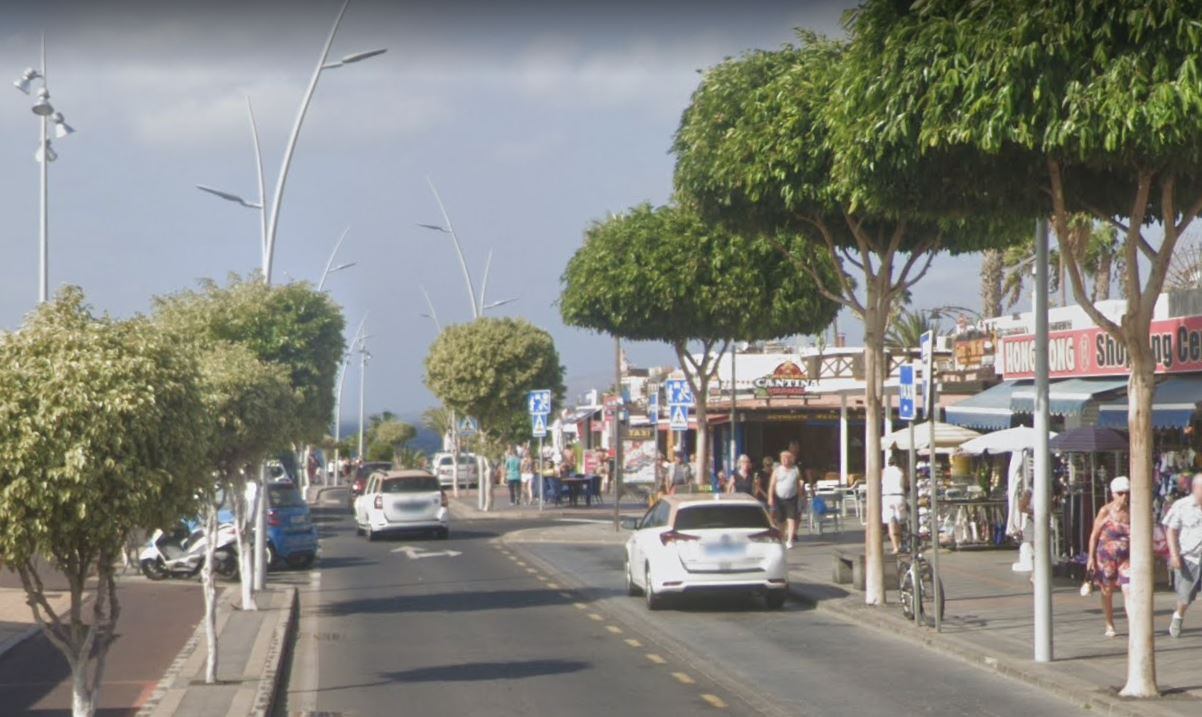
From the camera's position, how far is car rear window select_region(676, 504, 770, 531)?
2177cm

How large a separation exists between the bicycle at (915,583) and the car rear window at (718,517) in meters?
2.36

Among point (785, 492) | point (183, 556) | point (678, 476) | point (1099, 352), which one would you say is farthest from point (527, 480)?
point (1099, 352)

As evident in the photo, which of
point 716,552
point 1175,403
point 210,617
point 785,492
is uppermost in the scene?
point 1175,403

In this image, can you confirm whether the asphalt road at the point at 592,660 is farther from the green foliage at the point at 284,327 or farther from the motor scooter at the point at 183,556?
the green foliage at the point at 284,327

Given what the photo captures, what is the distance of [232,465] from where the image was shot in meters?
19.2

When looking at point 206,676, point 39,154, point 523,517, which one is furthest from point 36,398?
point 523,517

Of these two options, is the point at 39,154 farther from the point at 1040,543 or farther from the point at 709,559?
the point at 1040,543

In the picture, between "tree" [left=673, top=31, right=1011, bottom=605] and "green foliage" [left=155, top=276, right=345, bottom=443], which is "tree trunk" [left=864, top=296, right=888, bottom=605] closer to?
"tree" [left=673, top=31, right=1011, bottom=605]

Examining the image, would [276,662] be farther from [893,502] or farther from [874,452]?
[893,502]

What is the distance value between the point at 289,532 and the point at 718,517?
11226mm

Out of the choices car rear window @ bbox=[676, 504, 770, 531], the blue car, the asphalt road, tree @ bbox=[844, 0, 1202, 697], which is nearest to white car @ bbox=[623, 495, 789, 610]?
car rear window @ bbox=[676, 504, 770, 531]

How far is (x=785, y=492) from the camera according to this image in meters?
31.5

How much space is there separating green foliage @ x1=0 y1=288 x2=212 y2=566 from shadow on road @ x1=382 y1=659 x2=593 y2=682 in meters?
5.16

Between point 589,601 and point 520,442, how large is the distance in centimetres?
5926
